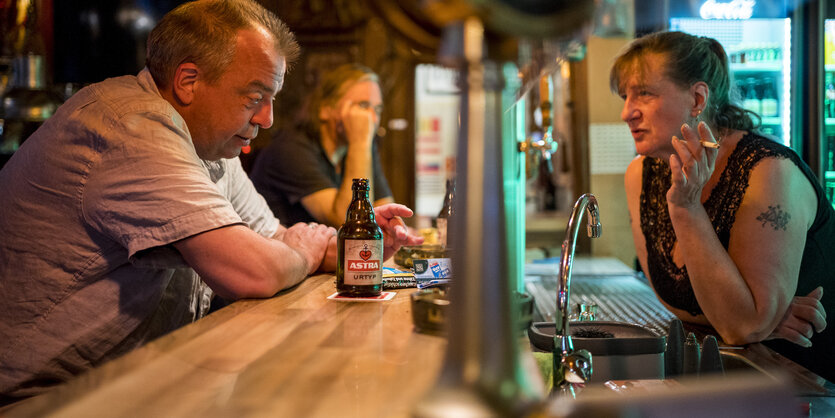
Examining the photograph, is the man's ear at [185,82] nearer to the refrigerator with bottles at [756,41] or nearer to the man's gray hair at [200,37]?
the man's gray hair at [200,37]

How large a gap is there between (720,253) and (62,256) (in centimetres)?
151

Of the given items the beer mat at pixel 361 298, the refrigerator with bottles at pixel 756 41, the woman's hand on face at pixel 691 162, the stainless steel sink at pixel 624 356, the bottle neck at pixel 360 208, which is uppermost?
the refrigerator with bottles at pixel 756 41

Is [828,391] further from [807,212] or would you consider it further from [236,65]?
[236,65]

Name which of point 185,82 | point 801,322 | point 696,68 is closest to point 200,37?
point 185,82

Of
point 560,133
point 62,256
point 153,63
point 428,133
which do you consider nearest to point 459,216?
point 62,256

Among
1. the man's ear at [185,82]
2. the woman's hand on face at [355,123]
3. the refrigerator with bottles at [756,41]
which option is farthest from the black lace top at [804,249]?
the refrigerator with bottles at [756,41]

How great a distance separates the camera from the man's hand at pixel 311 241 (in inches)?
69.4

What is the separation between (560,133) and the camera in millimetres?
4727

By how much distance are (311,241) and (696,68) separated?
117 cm

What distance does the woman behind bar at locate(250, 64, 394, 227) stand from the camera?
9.30ft

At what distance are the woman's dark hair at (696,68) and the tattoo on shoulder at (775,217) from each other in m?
0.35

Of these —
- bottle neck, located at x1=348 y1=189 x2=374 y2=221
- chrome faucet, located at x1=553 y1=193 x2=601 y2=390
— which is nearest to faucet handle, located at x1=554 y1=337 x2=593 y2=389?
chrome faucet, located at x1=553 y1=193 x2=601 y2=390

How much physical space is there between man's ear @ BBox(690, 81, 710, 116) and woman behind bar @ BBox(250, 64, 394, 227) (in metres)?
1.44

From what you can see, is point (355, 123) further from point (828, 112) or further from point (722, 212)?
point (828, 112)
